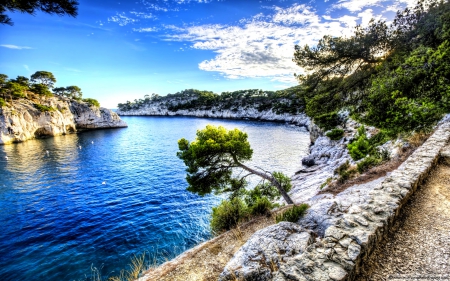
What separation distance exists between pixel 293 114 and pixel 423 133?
276 feet

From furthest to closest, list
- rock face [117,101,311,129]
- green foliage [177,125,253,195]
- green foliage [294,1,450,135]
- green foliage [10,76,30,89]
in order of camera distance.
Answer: rock face [117,101,311,129], green foliage [10,76,30,89], green foliage [177,125,253,195], green foliage [294,1,450,135]

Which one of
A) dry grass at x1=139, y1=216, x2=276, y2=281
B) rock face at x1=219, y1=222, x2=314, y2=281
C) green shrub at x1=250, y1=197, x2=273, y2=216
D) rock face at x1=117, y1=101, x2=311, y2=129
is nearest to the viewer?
rock face at x1=219, y1=222, x2=314, y2=281

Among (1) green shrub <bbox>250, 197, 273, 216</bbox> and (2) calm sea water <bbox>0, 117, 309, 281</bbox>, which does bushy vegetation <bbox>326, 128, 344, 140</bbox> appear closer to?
(2) calm sea water <bbox>0, 117, 309, 281</bbox>

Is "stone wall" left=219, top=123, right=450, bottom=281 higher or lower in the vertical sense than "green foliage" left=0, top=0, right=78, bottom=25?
lower

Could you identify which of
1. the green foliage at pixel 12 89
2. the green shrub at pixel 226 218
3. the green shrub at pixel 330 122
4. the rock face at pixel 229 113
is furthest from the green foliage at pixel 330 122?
the green foliage at pixel 12 89

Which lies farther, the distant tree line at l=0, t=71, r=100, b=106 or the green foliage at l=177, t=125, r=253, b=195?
the distant tree line at l=0, t=71, r=100, b=106

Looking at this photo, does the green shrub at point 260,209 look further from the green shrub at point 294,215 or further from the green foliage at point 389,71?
the green foliage at point 389,71

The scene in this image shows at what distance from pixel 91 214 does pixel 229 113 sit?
371 feet

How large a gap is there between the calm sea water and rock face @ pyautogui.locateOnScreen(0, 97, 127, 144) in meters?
21.5

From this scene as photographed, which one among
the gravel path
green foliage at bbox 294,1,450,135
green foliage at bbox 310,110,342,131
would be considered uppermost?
green foliage at bbox 294,1,450,135

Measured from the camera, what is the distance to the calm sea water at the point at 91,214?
485 inches

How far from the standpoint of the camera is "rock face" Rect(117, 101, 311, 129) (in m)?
90.5

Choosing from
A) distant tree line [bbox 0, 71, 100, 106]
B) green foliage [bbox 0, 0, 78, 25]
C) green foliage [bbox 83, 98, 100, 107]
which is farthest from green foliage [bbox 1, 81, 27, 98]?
green foliage [bbox 0, 0, 78, 25]

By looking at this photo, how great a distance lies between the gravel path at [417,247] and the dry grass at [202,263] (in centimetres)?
451
